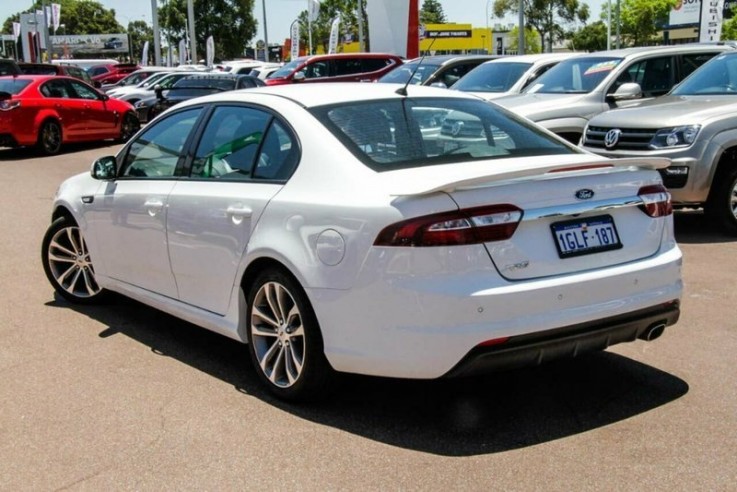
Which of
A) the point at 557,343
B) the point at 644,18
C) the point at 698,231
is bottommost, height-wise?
the point at 698,231

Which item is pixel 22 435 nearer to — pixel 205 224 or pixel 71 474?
pixel 71 474

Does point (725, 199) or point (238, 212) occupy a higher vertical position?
point (238, 212)

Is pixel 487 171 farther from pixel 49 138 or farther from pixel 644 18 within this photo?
pixel 644 18

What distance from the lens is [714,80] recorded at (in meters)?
10.3

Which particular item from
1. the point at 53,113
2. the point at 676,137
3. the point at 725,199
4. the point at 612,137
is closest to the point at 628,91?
the point at 612,137

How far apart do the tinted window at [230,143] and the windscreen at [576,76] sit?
7770mm

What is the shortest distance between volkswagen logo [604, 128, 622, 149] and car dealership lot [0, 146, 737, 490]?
3539 mm

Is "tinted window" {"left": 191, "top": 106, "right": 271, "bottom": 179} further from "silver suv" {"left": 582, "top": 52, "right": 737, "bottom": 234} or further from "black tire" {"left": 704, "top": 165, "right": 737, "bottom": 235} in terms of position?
"black tire" {"left": 704, "top": 165, "right": 737, "bottom": 235}

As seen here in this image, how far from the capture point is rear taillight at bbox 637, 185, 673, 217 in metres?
4.60

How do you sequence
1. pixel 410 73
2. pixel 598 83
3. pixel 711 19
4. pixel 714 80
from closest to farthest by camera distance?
pixel 714 80
pixel 598 83
pixel 410 73
pixel 711 19

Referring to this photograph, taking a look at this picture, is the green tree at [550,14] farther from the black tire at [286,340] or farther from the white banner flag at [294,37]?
the black tire at [286,340]

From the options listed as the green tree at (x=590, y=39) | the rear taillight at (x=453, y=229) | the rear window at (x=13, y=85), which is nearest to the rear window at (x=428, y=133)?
the rear taillight at (x=453, y=229)

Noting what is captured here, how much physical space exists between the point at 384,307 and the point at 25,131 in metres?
16.6

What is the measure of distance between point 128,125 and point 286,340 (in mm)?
18574
